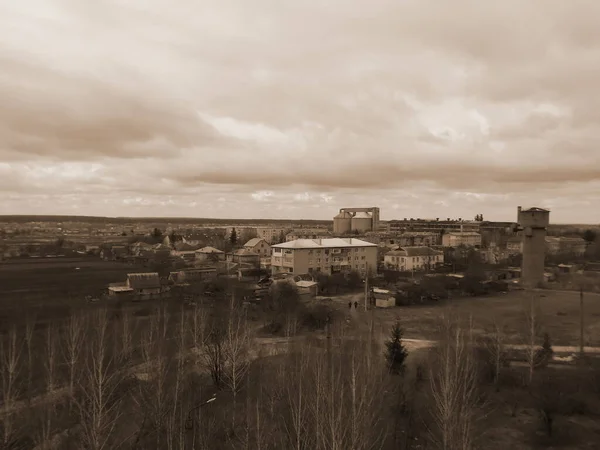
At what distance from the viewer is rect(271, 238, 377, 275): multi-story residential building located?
44.7 meters

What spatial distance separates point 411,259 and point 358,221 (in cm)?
4755

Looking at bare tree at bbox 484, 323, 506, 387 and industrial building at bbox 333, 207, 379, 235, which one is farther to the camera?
industrial building at bbox 333, 207, 379, 235

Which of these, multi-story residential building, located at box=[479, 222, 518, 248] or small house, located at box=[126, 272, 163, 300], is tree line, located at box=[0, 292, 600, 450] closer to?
small house, located at box=[126, 272, 163, 300]

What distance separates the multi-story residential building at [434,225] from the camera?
3812 inches

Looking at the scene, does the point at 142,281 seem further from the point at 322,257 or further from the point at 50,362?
the point at 322,257

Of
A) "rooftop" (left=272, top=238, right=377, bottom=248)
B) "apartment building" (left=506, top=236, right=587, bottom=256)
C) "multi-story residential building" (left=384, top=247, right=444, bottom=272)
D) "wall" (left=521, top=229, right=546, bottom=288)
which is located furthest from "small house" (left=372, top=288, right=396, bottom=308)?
"apartment building" (left=506, top=236, right=587, bottom=256)

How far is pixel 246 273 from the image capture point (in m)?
45.8

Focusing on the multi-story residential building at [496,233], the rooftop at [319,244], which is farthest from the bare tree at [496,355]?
the multi-story residential building at [496,233]

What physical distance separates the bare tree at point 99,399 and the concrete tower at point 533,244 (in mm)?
37606

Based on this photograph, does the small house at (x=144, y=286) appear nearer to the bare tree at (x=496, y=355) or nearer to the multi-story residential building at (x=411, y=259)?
the bare tree at (x=496, y=355)

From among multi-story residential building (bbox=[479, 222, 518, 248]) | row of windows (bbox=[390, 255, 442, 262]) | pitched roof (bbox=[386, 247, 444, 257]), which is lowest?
row of windows (bbox=[390, 255, 442, 262])

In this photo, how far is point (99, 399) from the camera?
430 inches

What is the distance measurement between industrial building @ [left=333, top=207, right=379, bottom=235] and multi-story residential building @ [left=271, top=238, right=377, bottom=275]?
47265 millimetres

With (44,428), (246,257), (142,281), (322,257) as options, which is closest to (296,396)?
(44,428)
